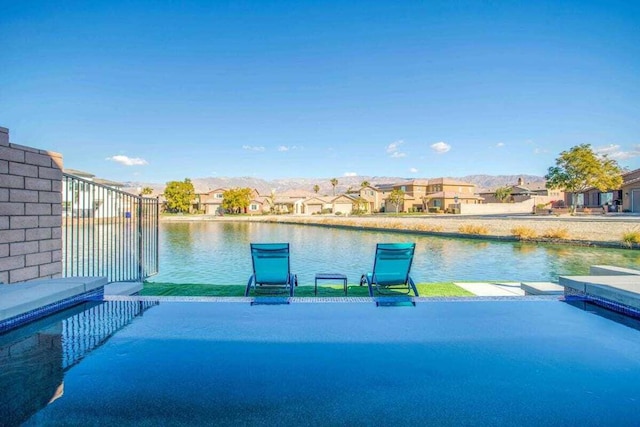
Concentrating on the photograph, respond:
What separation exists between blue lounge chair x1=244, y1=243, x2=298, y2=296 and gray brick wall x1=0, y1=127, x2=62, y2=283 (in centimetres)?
276

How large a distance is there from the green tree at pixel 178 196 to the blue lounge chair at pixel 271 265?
62304 mm

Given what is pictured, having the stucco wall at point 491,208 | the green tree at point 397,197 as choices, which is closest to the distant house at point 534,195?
the stucco wall at point 491,208

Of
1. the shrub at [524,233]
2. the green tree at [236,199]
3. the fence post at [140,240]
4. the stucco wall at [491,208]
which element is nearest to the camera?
the fence post at [140,240]

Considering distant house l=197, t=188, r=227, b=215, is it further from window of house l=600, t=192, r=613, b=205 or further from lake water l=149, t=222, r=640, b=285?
window of house l=600, t=192, r=613, b=205

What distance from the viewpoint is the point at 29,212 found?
4.62m

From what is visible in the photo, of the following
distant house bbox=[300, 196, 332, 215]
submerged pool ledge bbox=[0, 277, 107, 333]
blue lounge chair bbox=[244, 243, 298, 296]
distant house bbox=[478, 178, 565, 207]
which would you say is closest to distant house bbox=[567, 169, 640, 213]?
distant house bbox=[478, 178, 565, 207]

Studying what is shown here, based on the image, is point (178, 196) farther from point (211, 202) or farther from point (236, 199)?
point (236, 199)

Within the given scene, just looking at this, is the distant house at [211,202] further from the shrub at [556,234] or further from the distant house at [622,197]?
the shrub at [556,234]

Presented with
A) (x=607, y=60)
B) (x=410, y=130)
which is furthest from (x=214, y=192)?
(x=607, y=60)

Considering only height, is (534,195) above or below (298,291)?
above

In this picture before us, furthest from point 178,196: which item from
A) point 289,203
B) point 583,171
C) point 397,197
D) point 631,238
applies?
point 631,238

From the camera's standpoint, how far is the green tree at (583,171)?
3566 cm

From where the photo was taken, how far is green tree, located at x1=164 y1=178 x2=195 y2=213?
64125 mm

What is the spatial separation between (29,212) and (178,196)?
6302cm
